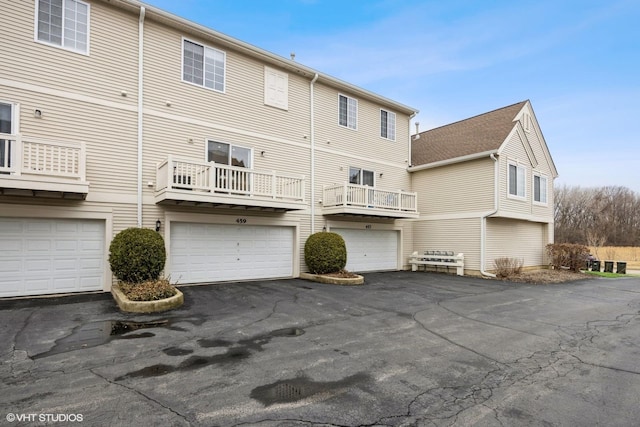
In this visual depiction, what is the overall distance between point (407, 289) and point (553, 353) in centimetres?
567

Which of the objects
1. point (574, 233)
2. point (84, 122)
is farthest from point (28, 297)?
point (574, 233)

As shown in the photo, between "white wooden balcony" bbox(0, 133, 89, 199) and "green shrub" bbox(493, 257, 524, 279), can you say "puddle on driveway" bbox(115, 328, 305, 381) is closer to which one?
"white wooden balcony" bbox(0, 133, 89, 199)

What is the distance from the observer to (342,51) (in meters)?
17.7

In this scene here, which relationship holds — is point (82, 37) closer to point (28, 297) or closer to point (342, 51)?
point (28, 297)

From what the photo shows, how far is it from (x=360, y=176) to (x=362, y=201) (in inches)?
82.9

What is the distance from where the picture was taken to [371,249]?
15406mm

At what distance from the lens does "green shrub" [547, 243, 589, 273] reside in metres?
17.2

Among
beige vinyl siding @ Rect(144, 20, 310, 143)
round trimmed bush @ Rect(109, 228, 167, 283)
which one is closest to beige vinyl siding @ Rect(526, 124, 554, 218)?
beige vinyl siding @ Rect(144, 20, 310, 143)

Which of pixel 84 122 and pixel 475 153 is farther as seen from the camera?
pixel 475 153

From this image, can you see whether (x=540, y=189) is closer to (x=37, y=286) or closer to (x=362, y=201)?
(x=362, y=201)

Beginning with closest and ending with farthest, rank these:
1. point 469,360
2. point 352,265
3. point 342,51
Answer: point 469,360 → point 352,265 → point 342,51

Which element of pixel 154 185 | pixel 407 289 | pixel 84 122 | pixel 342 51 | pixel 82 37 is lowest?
pixel 407 289

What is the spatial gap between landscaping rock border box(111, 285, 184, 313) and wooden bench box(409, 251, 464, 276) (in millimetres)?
11715

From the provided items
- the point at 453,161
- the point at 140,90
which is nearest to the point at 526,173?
the point at 453,161
